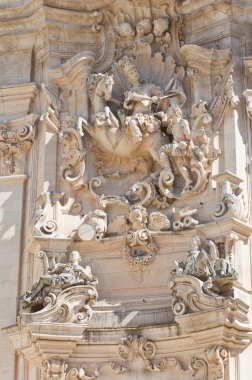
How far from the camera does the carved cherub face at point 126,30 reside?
46.0 ft

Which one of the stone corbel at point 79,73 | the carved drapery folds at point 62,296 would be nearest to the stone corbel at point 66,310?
the carved drapery folds at point 62,296

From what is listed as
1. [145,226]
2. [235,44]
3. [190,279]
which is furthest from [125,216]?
[235,44]

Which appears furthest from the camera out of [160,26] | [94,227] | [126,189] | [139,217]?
[160,26]

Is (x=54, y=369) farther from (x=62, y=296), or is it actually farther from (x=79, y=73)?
(x=79, y=73)

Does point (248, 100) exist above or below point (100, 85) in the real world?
below

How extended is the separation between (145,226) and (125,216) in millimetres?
323

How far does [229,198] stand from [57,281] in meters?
2.33

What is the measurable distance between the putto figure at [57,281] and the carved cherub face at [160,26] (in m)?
3.50

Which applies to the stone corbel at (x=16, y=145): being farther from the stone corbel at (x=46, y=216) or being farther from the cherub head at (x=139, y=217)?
the cherub head at (x=139, y=217)

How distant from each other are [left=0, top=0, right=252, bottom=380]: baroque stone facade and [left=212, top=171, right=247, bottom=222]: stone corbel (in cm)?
2

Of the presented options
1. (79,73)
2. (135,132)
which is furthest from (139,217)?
(79,73)

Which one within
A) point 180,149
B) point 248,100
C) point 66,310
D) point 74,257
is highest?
point 248,100

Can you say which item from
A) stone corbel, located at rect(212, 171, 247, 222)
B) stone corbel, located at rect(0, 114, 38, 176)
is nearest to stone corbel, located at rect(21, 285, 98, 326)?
stone corbel, located at rect(212, 171, 247, 222)

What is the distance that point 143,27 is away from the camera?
14.0 meters
